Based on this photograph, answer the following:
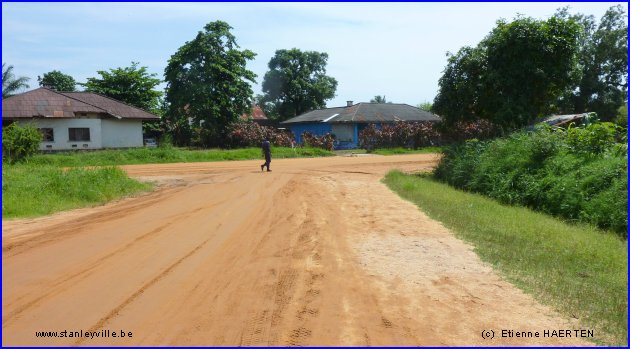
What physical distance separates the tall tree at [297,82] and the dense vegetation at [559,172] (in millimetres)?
43857

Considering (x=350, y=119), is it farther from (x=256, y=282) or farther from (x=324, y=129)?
(x=256, y=282)

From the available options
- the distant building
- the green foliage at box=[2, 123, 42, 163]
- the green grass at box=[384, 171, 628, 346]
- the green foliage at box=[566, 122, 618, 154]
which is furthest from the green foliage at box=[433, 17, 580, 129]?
the distant building

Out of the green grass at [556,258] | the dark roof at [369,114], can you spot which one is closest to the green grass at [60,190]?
the green grass at [556,258]

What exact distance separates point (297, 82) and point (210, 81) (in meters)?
20.9

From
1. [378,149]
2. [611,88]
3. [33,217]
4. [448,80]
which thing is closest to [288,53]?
[378,149]

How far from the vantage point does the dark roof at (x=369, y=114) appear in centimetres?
4956

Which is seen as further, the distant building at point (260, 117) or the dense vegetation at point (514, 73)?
the distant building at point (260, 117)

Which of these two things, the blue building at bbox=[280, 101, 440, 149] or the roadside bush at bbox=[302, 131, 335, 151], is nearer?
the roadside bush at bbox=[302, 131, 335, 151]

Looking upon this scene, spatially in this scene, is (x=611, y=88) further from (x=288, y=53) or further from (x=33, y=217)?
(x=33, y=217)

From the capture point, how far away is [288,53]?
63594 millimetres

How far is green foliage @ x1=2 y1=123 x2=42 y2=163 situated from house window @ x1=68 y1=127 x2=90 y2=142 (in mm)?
7735

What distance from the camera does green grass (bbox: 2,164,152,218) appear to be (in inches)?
543

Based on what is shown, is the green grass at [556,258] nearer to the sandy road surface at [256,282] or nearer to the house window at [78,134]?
the sandy road surface at [256,282]

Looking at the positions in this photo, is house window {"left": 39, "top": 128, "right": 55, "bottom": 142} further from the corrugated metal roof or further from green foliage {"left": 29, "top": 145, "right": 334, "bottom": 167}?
the corrugated metal roof
